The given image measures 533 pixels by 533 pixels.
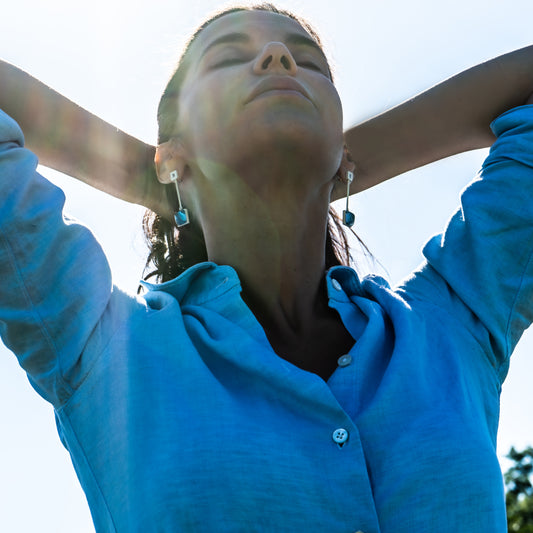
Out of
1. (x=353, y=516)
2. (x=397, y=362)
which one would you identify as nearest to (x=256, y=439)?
(x=353, y=516)

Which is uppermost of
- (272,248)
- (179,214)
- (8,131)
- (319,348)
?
(179,214)

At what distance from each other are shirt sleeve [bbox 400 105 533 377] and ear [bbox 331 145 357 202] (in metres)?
Answer: 0.52

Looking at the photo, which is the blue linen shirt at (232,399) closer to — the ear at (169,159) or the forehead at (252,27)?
the ear at (169,159)

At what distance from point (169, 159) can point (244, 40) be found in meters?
0.52

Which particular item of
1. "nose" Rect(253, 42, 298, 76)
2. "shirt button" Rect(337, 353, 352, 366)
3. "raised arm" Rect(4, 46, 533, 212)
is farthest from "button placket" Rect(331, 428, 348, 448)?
"raised arm" Rect(4, 46, 533, 212)

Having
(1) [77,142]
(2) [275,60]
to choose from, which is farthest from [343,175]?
(1) [77,142]

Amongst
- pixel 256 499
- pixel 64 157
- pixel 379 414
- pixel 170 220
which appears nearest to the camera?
pixel 256 499

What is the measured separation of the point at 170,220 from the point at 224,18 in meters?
0.82

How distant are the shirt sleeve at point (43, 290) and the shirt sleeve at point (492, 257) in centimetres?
109

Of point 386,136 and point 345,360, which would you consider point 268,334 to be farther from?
point 386,136

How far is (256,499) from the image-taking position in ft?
5.40

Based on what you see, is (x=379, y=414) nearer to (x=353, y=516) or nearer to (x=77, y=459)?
(x=353, y=516)

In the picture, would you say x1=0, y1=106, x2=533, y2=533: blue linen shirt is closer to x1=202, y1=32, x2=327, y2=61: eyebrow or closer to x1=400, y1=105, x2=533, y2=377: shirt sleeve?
x1=400, y1=105, x2=533, y2=377: shirt sleeve

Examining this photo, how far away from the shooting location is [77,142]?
8.67 ft
